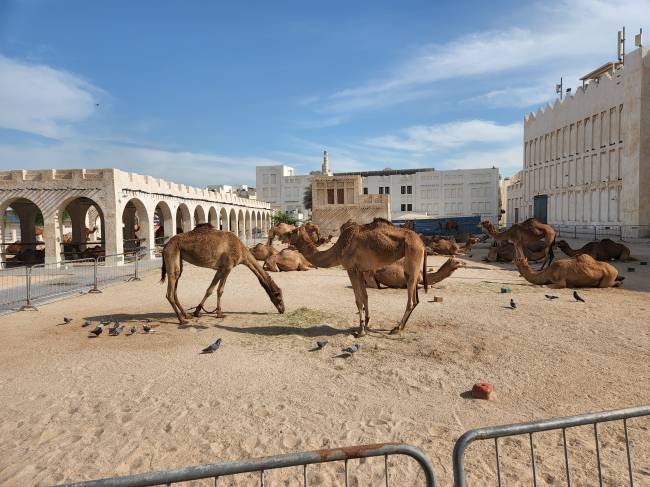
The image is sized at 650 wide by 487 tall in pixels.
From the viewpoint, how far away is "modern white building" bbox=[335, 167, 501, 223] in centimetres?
8119

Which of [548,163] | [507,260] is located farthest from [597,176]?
[507,260]

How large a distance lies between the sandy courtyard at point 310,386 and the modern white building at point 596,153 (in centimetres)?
3234

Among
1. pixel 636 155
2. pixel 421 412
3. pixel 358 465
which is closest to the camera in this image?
pixel 358 465

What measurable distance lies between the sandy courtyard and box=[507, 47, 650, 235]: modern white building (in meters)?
32.3

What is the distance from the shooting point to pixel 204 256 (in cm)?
1031

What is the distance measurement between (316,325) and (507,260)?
16127 mm

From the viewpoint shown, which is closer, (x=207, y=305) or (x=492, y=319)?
(x=492, y=319)

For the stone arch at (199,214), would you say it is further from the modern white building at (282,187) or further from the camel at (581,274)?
the modern white building at (282,187)

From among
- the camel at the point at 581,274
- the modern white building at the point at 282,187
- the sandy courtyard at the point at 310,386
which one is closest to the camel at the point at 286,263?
the sandy courtyard at the point at 310,386

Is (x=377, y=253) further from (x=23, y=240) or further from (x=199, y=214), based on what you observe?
(x=199, y=214)

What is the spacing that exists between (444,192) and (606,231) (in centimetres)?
4264

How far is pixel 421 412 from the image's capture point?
530 centimetres

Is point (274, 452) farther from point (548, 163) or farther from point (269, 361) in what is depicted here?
point (548, 163)

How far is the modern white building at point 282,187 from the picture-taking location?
298 feet
